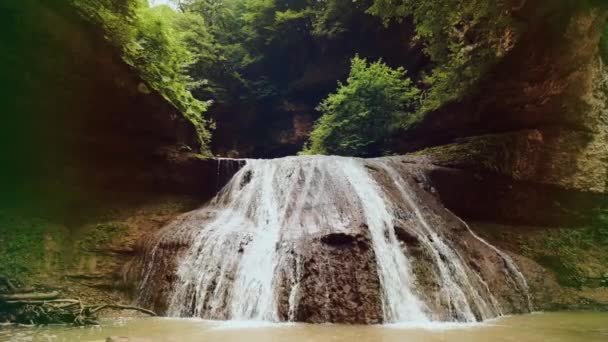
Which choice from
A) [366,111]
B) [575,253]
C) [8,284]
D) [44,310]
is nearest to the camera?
[44,310]

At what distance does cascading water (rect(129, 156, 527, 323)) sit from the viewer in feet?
20.7

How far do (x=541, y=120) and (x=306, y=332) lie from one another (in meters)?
8.44

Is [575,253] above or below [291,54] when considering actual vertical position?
below

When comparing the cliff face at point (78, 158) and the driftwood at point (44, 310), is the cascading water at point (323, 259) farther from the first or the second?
the driftwood at point (44, 310)

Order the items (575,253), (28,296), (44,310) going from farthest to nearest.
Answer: (575,253), (28,296), (44,310)

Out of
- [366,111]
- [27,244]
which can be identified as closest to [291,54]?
[366,111]

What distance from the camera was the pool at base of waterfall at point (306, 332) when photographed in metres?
4.82

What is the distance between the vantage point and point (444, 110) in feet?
38.3

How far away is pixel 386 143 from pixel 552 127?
16.1 feet

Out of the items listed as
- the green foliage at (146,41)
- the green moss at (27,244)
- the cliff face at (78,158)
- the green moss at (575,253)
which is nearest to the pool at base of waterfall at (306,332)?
the green moss at (27,244)

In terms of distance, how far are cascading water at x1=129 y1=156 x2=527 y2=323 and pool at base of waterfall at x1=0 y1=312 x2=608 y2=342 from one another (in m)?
0.44

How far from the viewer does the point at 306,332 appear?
5184mm

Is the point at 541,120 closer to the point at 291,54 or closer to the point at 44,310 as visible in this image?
the point at 44,310

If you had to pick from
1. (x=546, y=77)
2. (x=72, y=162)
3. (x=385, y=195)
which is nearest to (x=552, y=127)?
(x=546, y=77)
